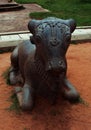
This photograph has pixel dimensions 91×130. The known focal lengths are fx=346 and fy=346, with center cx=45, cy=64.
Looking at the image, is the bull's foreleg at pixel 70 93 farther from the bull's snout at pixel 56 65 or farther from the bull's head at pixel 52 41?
the bull's snout at pixel 56 65

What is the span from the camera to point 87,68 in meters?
6.25

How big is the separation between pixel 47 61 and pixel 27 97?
34.6 inches

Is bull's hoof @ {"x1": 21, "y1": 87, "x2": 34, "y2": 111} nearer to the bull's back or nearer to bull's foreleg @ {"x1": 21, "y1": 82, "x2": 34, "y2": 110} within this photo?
bull's foreleg @ {"x1": 21, "y1": 82, "x2": 34, "y2": 110}

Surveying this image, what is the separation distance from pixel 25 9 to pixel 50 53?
10036 millimetres

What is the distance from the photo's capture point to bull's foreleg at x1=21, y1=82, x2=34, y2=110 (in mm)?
4603

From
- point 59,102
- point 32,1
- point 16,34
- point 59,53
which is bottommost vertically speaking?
point 32,1

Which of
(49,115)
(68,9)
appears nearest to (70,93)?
(49,115)

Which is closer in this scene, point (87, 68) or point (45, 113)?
point (45, 113)

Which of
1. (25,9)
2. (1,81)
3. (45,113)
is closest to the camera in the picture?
(45,113)

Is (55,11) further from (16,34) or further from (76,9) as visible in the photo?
(16,34)

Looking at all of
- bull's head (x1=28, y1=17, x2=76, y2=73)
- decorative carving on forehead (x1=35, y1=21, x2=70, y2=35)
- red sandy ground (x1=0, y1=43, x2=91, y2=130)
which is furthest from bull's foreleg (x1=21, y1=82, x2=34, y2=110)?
decorative carving on forehead (x1=35, y1=21, x2=70, y2=35)

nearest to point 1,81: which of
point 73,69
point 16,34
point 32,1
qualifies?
point 73,69

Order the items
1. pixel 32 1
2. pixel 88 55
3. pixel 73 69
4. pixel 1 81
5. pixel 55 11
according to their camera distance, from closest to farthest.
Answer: pixel 1 81 → pixel 73 69 → pixel 88 55 → pixel 55 11 → pixel 32 1

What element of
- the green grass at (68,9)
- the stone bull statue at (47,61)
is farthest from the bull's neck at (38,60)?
the green grass at (68,9)
